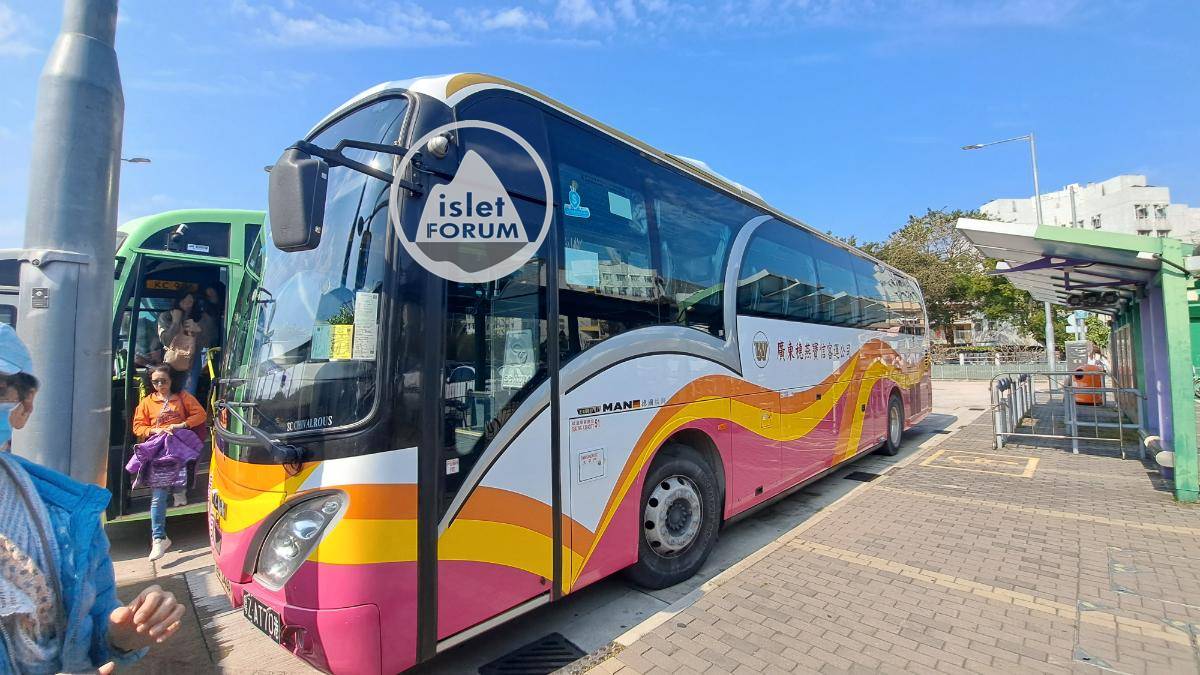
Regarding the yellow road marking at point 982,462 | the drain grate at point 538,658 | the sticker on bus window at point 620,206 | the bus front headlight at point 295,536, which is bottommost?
the drain grate at point 538,658

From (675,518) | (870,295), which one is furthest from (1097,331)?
(675,518)

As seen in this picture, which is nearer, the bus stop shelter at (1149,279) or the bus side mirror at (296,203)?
the bus side mirror at (296,203)

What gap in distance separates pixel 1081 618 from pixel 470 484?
4156mm

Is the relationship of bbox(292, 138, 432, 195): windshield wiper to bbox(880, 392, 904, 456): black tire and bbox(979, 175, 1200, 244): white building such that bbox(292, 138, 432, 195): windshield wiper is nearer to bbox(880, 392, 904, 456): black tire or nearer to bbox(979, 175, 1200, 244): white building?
bbox(880, 392, 904, 456): black tire

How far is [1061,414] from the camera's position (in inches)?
543

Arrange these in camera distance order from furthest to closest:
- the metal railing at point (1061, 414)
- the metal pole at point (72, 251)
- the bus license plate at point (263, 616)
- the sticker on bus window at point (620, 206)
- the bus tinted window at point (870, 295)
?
the metal railing at point (1061, 414) < the bus tinted window at point (870, 295) < the sticker on bus window at point (620, 206) < the metal pole at point (72, 251) < the bus license plate at point (263, 616)

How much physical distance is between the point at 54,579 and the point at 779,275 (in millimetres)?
5828

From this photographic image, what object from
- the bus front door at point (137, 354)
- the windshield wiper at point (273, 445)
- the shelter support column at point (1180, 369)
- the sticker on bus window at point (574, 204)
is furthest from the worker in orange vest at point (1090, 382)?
the bus front door at point (137, 354)

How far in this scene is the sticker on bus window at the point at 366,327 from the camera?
2.57 metres

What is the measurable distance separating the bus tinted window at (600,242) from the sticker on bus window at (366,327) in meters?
1.17

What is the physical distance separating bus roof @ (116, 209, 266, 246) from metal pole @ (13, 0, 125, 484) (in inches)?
77.4

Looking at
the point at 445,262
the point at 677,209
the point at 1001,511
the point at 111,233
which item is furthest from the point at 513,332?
the point at 1001,511

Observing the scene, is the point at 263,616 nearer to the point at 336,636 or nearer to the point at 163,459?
the point at 336,636

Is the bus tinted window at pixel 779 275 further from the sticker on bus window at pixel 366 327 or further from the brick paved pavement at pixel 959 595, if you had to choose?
the sticker on bus window at pixel 366 327
